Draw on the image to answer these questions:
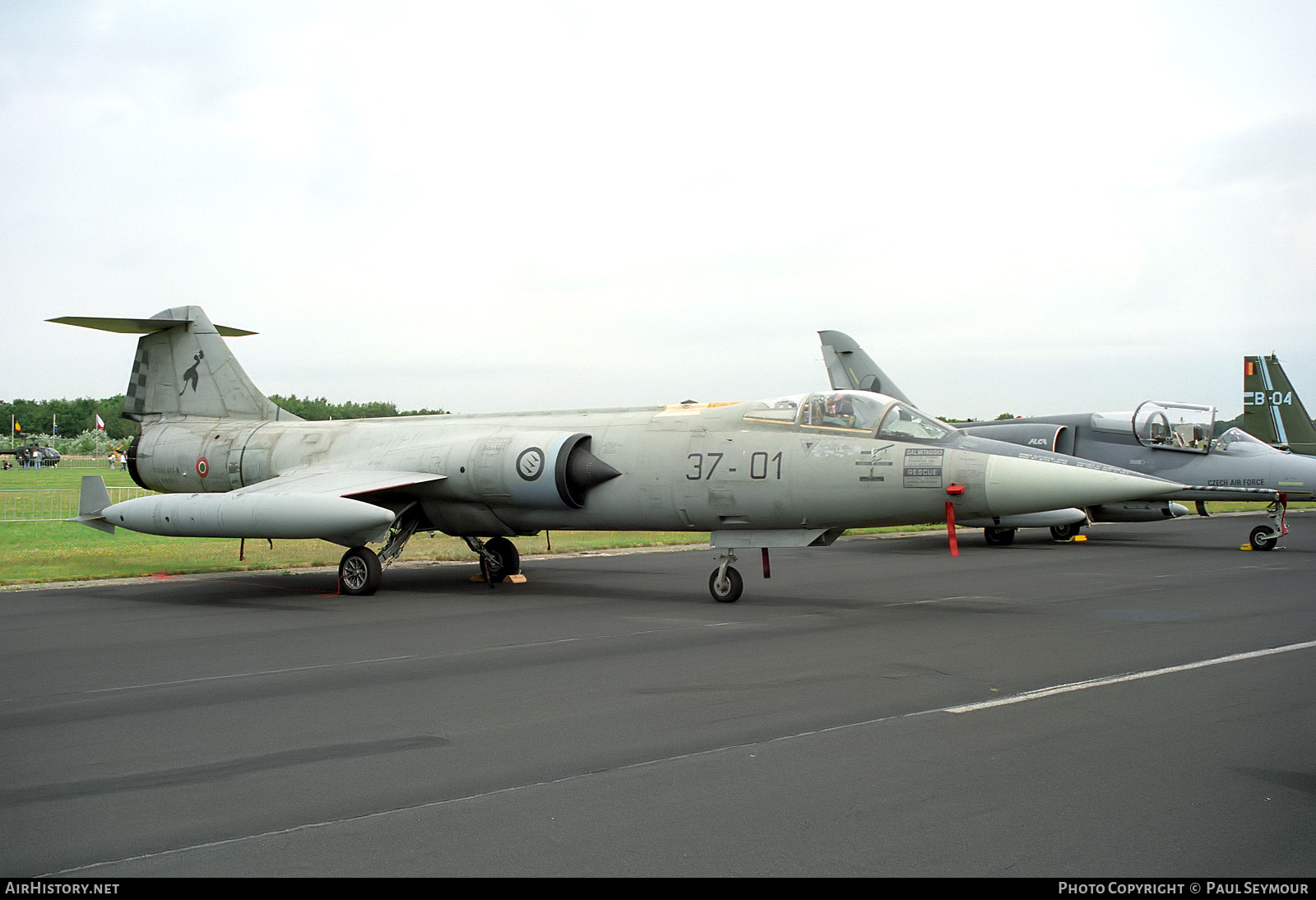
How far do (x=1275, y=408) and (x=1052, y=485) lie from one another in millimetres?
32298

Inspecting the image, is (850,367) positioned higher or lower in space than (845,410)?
higher

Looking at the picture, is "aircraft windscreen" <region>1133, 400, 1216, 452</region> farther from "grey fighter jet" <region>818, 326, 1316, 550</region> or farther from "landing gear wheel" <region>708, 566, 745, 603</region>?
"landing gear wheel" <region>708, 566, 745, 603</region>

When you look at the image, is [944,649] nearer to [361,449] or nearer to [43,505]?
[361,449]

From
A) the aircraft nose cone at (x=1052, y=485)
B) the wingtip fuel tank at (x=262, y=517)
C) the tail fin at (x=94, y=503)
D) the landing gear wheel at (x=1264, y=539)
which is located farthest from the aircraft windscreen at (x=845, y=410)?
the landing gear wheel at (x=1264, y=539)

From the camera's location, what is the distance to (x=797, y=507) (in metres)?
11.2

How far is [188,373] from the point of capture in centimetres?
1656

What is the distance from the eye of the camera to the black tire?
14492mm

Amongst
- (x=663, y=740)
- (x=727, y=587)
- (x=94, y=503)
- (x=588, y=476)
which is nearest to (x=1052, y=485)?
(x=727, y=587)

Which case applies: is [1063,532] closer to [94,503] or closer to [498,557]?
[498,557]

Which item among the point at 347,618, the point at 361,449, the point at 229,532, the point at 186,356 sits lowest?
the point at 347,618

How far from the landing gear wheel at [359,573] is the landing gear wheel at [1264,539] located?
16.4m

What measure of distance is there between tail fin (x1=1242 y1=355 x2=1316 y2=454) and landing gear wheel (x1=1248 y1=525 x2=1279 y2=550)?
65.2 ft

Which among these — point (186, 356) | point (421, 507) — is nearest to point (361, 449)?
point (421, 507)

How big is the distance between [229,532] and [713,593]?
6294 millimetres
